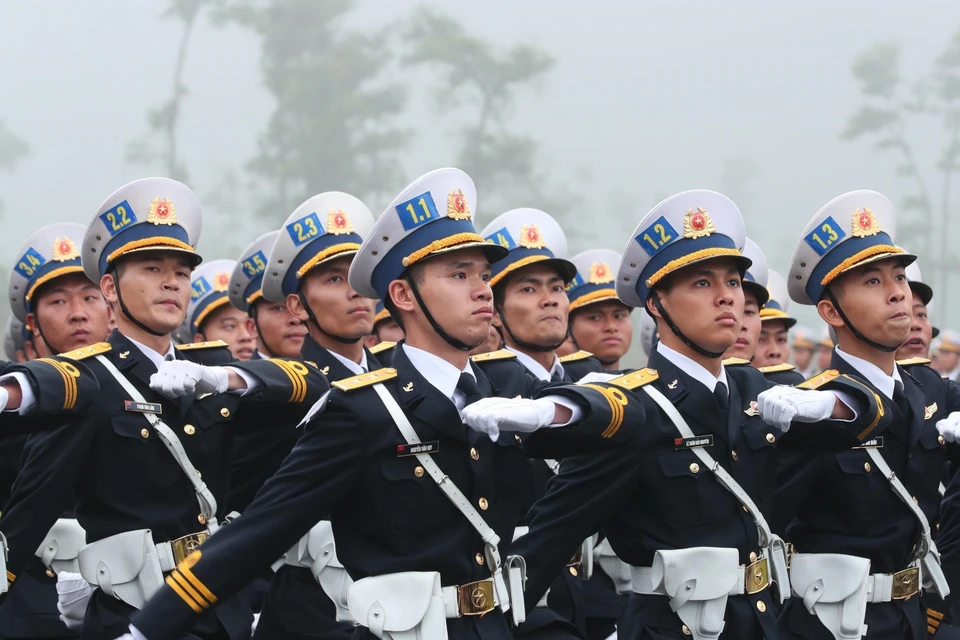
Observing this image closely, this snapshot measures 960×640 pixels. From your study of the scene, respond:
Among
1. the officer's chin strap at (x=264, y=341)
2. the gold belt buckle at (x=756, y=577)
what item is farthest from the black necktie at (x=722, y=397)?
the officer's chin strap at (x=264, y=341)

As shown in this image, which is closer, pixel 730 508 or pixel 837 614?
pixel 730 508

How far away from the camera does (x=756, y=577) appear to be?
211 inches

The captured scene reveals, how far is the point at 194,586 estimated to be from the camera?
4473 mm

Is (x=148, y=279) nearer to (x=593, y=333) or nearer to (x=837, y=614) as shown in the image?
(x=837, y=614)

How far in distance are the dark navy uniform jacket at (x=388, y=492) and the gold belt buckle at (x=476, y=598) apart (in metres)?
0.03

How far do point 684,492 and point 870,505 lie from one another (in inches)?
43.7

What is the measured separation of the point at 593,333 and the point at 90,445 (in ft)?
15.4

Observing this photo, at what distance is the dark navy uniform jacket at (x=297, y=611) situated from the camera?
633 centimetres

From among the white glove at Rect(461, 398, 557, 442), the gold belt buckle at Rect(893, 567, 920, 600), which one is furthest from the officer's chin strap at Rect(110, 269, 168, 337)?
the gold belt buckle at Rect(893, 567, 920, 600)

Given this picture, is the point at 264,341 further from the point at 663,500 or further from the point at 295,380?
the point at 663,500

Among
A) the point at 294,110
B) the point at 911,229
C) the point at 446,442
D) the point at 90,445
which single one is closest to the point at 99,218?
the point at 90,445

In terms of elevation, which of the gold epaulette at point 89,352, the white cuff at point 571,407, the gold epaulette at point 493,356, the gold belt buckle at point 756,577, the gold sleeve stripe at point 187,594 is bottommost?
the gold belt buckle at point 756,577

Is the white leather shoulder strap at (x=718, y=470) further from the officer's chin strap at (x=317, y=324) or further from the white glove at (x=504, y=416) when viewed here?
the officer's chin strap at (x=317, y=324)

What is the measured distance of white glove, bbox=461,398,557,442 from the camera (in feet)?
13.8
